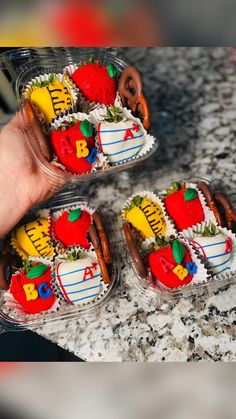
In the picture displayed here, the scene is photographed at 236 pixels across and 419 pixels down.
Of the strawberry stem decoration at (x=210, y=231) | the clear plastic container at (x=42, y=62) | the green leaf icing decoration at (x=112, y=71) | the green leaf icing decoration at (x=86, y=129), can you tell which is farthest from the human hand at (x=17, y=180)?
the strawberry stem decoration at (x=210, y=231)

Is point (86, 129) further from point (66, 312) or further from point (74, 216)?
point (66, 312)

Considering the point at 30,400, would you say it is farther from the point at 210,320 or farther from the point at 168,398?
the point at 210,320

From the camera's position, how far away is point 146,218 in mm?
1466

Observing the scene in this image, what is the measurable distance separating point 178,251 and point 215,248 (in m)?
0.11

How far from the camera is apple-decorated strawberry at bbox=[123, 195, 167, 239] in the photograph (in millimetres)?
1467

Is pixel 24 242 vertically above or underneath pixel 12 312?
above

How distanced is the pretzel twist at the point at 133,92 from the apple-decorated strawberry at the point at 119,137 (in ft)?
0.14

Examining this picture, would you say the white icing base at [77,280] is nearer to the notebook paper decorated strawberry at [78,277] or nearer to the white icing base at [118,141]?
the notebook paper decorated strawberry at [78,277]

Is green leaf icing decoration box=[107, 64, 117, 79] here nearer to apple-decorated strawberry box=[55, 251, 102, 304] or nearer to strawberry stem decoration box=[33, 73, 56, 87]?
strawberry stem decoration box=[33, 73, 56, 87]

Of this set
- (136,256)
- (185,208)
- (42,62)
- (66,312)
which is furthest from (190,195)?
(42,62)

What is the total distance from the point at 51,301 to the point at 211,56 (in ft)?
4.02

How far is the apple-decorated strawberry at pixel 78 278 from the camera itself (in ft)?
4.45
